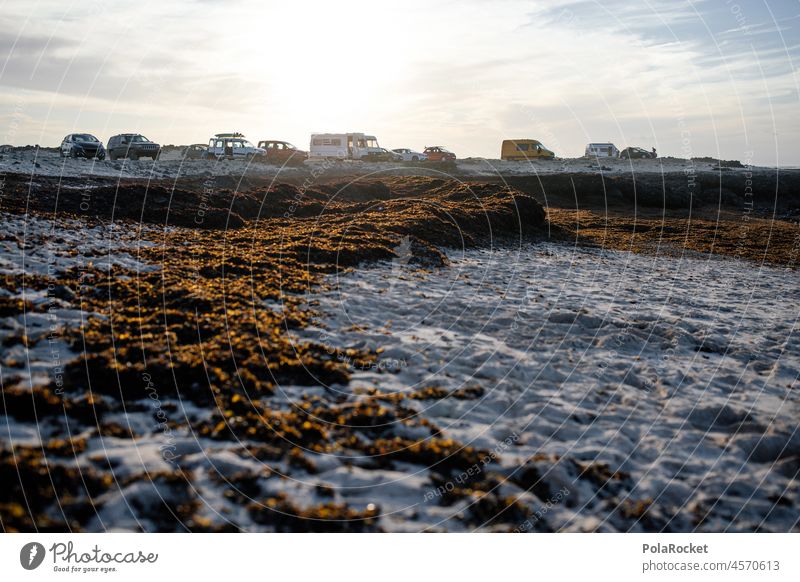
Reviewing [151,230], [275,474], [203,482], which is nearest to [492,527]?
[275,474]

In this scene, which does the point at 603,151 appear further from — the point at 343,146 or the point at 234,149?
the point at 234,149

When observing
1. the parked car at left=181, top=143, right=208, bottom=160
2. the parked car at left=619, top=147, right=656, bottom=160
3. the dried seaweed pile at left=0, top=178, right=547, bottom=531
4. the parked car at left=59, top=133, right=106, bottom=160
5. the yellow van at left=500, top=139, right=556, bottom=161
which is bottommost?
the dried seaweed pile at left=0, top=178, right=547, bottom=531

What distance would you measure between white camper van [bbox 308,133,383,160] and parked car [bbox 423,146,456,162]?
7382 mm

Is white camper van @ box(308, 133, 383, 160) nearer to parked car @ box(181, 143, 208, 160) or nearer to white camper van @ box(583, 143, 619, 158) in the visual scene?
parked car @ box(181, 143, 208, 160)

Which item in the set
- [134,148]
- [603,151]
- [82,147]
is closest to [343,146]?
[134,148]

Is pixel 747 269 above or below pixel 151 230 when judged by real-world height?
above

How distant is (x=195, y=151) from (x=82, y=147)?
19366 mm

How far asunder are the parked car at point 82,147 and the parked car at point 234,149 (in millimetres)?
10565

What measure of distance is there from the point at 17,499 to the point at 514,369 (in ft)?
21.2

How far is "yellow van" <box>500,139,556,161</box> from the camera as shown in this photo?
200ft

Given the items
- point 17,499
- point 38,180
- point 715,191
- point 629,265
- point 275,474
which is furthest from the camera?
point 715,191

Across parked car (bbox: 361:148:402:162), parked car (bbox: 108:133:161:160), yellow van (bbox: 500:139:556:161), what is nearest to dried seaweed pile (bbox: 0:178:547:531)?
parked car (bbox: 108:133:161:160)

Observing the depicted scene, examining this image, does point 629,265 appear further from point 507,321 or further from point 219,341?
point 219,341

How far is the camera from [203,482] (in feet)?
17.5
